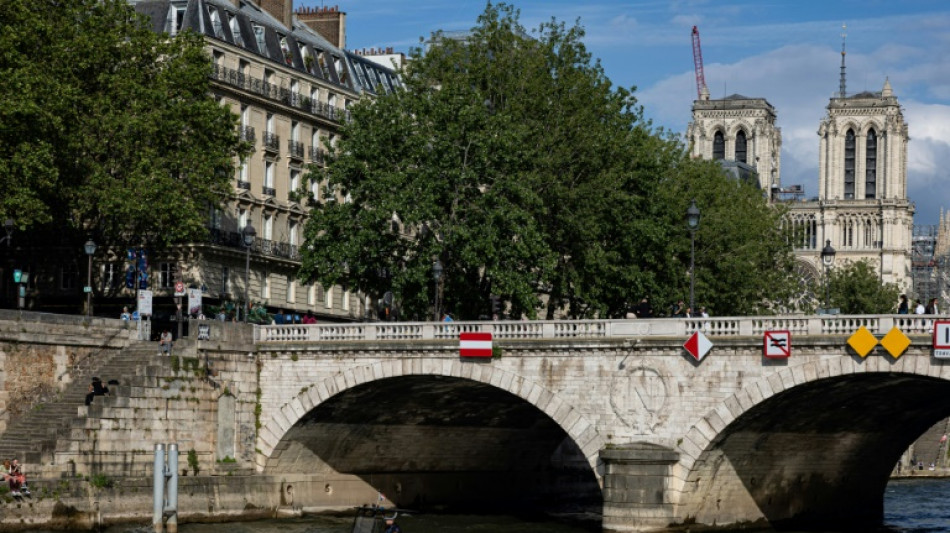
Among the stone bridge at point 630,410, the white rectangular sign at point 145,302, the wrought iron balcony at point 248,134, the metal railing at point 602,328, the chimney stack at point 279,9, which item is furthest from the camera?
the chimney stack at point 279,9

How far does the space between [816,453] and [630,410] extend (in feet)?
41.1

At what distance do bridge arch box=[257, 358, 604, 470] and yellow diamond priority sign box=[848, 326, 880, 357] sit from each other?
881 centimetres

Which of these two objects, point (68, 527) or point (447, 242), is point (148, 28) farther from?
point (68, 527)

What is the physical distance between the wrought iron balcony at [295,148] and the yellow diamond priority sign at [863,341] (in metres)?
42.1

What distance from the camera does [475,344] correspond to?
195 feet

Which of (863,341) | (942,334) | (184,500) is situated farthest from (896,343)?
(184,500)

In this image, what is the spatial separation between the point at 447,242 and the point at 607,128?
13.0 meters

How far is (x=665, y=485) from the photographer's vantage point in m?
56.4

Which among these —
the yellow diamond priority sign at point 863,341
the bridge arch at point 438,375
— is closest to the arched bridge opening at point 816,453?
the yellow diamond priority sign at point 863,341

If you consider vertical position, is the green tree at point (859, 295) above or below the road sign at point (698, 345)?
above

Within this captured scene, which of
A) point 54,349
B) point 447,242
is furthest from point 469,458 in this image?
point 54,349

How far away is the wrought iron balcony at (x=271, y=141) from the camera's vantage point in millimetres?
87688

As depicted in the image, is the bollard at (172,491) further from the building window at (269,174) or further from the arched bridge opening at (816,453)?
the building window at (269,174)

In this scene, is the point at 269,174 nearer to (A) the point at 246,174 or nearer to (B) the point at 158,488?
(A) the point at 246,174
